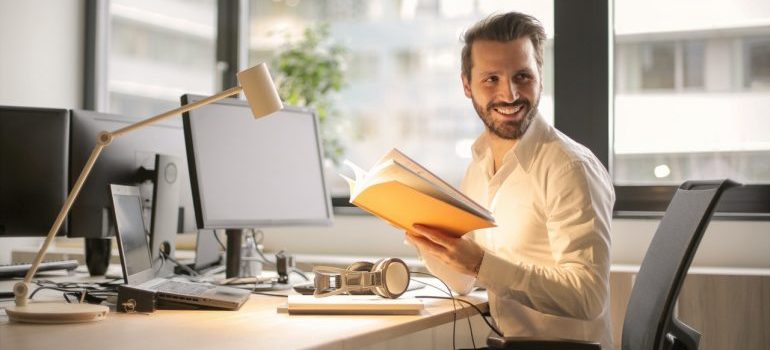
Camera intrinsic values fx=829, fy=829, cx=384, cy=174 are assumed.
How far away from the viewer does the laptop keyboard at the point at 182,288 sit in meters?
1.93

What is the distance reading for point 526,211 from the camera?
→ 2.05m

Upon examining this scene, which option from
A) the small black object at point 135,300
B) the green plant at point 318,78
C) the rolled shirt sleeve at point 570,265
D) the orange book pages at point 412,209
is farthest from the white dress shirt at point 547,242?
the green plant at point 318,78

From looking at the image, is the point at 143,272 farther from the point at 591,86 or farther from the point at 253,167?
the point at 591,86

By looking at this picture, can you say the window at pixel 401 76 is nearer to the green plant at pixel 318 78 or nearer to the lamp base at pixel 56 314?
the green plant at pixel 318 78

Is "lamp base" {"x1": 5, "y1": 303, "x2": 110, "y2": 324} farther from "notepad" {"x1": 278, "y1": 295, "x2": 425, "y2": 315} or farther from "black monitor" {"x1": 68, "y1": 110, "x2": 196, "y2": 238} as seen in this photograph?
"black monitor" {"x1": 68, "y1": 110, "x2": 196, "y2": 238}

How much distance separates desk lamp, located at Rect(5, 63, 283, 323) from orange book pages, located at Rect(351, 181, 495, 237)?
292mm

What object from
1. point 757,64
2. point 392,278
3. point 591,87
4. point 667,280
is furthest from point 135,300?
point 757,64

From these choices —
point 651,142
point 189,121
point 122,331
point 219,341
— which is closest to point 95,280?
point 189,121

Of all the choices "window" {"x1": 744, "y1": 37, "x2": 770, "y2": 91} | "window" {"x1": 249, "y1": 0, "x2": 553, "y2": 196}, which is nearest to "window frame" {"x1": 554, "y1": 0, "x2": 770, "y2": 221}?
"window" {"x1": 249, "y1": 0, "x2": 553, "y2": 196}

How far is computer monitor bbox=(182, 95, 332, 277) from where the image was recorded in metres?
2.26

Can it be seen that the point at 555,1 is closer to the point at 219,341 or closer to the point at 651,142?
the point at 651,142

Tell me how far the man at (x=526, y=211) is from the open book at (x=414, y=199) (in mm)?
57

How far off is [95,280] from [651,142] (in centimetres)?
208

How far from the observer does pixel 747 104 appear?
3.07 m
